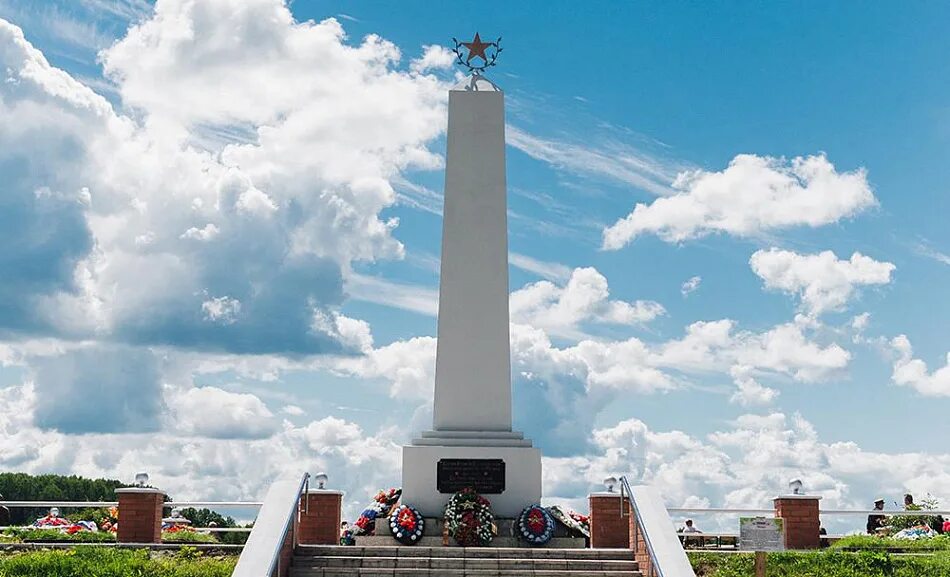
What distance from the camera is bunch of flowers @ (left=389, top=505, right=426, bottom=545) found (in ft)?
59.2

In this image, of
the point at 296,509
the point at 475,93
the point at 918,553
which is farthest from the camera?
the point at 475,93

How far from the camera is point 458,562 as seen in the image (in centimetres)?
1525

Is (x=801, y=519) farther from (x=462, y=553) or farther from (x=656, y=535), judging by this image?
(x=462, y=553)

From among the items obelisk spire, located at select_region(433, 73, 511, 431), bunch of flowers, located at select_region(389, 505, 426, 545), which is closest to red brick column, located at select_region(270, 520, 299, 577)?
bunch of flowers, located at select_region(389, 505, 426, 545)

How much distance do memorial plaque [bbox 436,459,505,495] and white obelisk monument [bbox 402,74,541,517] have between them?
0.02m

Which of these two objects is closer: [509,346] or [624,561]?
[624,561]

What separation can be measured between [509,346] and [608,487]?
10.6ft

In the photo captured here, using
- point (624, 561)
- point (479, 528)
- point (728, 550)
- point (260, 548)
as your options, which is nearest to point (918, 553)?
point (728, 550)

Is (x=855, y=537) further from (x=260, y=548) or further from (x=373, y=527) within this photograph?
(x=260, y=548)

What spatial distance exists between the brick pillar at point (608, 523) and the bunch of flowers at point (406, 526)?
2.68 m

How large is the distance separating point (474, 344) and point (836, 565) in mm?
6864

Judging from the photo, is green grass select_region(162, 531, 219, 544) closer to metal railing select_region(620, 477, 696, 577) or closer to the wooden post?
metal railing select_region(620, 477, 696, 577)

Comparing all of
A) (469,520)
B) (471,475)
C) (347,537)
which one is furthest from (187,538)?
(471,475)

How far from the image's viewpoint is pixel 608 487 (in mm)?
17609
